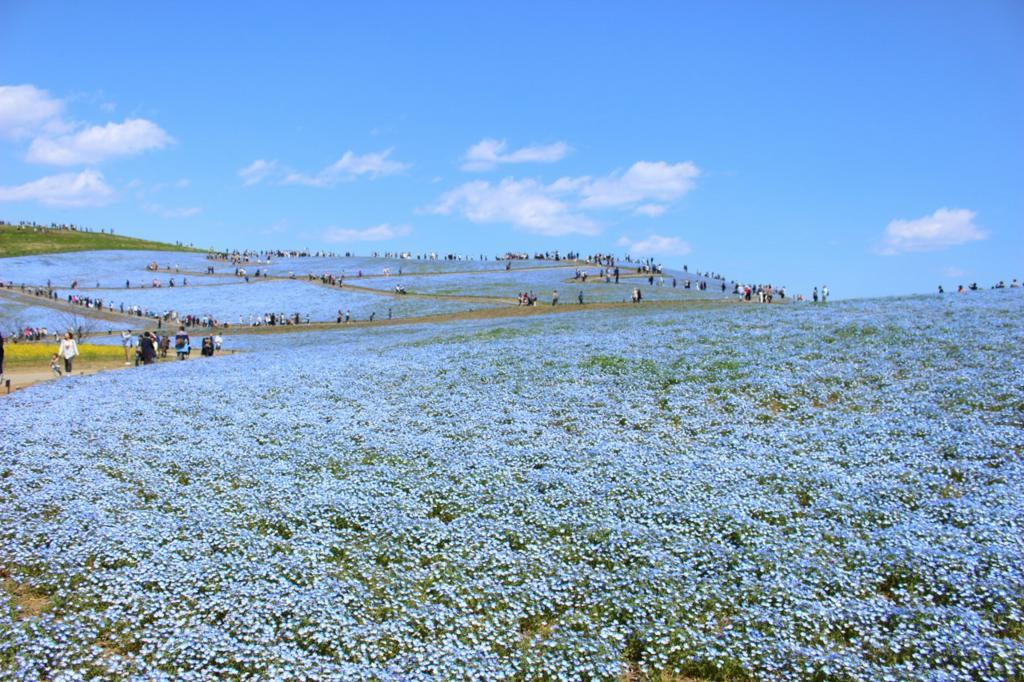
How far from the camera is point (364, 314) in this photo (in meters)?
62.1

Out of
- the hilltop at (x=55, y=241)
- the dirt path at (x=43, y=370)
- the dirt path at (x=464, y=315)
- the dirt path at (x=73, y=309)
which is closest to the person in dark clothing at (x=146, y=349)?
the dirt path at (x=43, y=370)

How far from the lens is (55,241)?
12200 cm

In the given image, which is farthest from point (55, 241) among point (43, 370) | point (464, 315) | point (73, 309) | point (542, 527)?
point (542, 527)

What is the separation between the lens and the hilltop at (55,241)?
363ft

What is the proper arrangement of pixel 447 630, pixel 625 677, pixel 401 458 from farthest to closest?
1. pixel 401 458
2. pixel 447 630
3. pixel 625 677

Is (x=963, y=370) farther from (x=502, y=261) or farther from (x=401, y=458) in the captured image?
(x=502, y=261)

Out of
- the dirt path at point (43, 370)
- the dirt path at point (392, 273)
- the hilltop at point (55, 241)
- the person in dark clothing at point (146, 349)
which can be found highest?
the hilltop at point (55, 241)

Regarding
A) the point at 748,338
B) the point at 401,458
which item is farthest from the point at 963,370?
the point at 401,458

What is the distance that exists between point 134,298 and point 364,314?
29.3 meters

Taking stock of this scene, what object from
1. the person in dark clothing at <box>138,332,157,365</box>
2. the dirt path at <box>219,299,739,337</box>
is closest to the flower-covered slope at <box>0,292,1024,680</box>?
the person in dark clothing at <box>138,332,157,365</box>

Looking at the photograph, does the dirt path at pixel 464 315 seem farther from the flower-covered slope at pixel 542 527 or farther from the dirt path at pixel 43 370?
the flower-covered slope at pixel 542 527

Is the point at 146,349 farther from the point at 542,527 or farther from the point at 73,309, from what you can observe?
the point at 73,309

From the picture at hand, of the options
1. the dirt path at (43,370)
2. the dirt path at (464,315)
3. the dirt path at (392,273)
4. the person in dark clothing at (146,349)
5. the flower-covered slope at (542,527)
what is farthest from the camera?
the dirt path at (392,273)

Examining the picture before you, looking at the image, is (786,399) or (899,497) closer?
(899,497)
